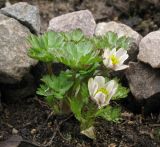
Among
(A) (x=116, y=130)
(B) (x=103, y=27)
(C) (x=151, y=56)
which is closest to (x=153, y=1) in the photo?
(B) (x=103, y=27)

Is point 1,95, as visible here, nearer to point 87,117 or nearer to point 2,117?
point 2,117

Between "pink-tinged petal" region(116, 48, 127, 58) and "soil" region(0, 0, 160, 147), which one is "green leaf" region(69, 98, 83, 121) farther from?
"pink-tinged petal" region(116, 48, 127, 58)

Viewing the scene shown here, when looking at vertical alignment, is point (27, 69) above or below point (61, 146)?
above

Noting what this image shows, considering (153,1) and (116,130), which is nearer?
(116,130)

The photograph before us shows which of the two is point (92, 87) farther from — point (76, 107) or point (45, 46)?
point (45, 46)

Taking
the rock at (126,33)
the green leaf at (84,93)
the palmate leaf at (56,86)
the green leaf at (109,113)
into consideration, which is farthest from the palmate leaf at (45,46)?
the rock at (126,33)

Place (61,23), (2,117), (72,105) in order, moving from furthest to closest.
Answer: (61,23)
(2,117)
(72,105)

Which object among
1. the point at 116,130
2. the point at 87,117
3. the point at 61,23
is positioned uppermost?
the point at 61,23

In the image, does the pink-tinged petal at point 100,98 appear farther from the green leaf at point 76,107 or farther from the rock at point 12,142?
the rock at point 12,142
